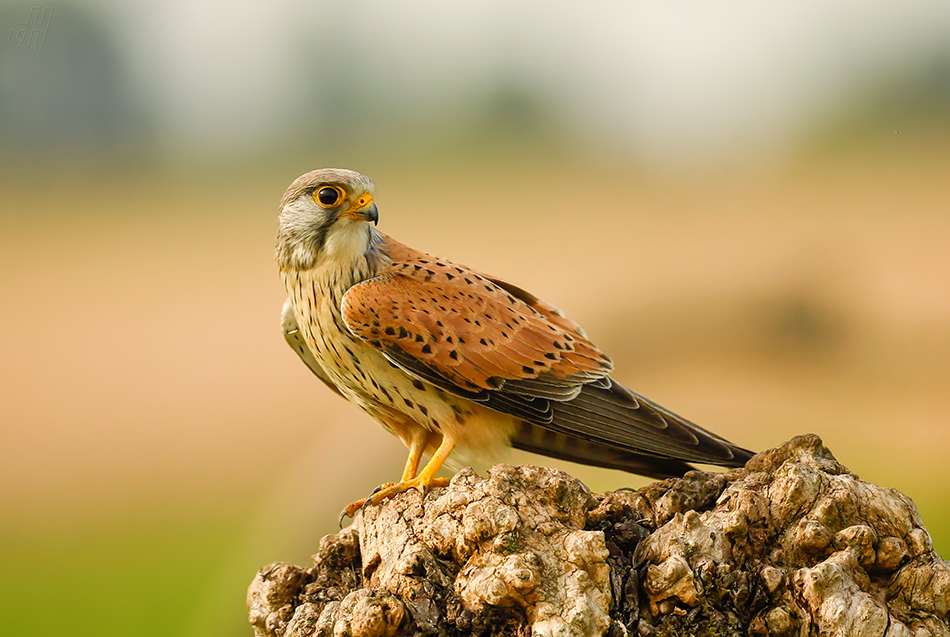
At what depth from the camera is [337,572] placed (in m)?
2.28

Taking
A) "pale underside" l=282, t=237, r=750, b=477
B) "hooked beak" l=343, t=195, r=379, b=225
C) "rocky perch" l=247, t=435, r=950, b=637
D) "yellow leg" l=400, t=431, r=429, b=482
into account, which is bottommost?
"rocky perch" l=247, t=435, r=950, b=637

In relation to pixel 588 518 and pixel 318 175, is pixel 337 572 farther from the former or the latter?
pixel 318 175

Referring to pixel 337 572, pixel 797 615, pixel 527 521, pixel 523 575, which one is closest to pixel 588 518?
pixel 527 521

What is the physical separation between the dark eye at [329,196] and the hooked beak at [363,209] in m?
0.05

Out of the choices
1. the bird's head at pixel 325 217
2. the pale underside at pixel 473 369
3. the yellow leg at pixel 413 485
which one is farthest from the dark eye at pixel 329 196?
the yellow leg at pixel 413 485

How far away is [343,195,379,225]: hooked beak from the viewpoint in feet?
8.63

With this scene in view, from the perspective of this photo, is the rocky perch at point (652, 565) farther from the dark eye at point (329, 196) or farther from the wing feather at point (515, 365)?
the dark eye at point (329, 196)

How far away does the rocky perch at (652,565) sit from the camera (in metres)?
→ 1.74

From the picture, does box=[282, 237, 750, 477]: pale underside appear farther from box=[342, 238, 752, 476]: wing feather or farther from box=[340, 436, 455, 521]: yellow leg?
box=[340, 436, 455, 521]: yellow leg

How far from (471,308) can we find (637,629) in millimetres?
1234

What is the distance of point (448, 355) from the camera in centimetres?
260

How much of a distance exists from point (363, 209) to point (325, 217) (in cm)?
14

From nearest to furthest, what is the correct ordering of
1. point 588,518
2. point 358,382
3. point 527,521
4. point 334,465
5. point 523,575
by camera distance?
point 523,575, point 527,521, point 588,518, point 358,382, point 334,465

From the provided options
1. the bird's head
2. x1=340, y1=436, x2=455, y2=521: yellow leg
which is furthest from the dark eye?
x1=340, y1=436, x2=455, y2=521: yellow leg
